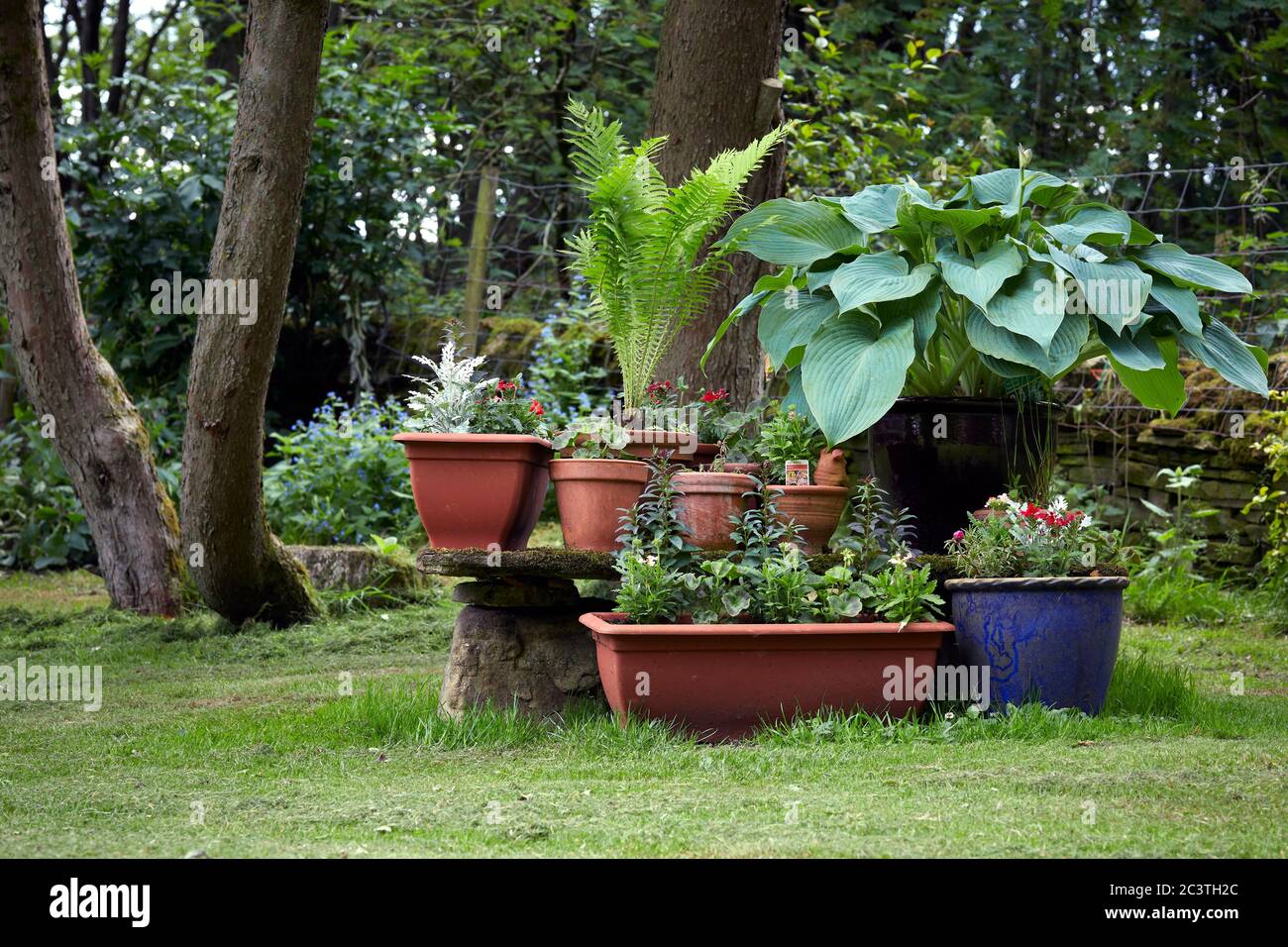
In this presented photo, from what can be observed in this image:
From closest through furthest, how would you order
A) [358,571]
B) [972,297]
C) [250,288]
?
[972,297] → [250,288] → [358,571]

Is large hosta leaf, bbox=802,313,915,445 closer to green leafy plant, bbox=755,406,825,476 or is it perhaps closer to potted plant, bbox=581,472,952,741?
green leafy plant, bbox=755,406,825,476

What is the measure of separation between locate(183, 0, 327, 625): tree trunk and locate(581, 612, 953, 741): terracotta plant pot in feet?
7.69

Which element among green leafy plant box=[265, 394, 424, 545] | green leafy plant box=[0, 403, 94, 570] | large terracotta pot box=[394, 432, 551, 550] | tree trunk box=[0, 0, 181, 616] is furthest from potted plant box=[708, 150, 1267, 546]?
green leafy plant box=[0, 403, 94, 570]

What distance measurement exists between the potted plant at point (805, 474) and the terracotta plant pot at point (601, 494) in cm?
43

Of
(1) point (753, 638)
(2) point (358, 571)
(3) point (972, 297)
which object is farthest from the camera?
(2) point (358, 571)

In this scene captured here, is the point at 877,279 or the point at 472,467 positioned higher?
the point at 877,279

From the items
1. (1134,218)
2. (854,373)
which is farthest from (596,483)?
(1134,218)

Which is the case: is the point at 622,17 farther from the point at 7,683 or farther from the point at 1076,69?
the point at 7,683

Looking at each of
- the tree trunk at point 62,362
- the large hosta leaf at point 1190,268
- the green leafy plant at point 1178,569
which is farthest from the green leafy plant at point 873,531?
the tree trunk at point 62,362

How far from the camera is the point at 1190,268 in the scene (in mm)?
3998

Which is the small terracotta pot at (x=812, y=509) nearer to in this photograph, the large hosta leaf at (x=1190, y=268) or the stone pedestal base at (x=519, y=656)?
the stone pedestal base at (x=519, y=656)

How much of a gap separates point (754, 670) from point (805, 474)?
2.50ft

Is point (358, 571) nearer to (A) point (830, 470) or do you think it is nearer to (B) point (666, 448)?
(B) point (666, 448)

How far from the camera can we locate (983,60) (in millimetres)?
10898
